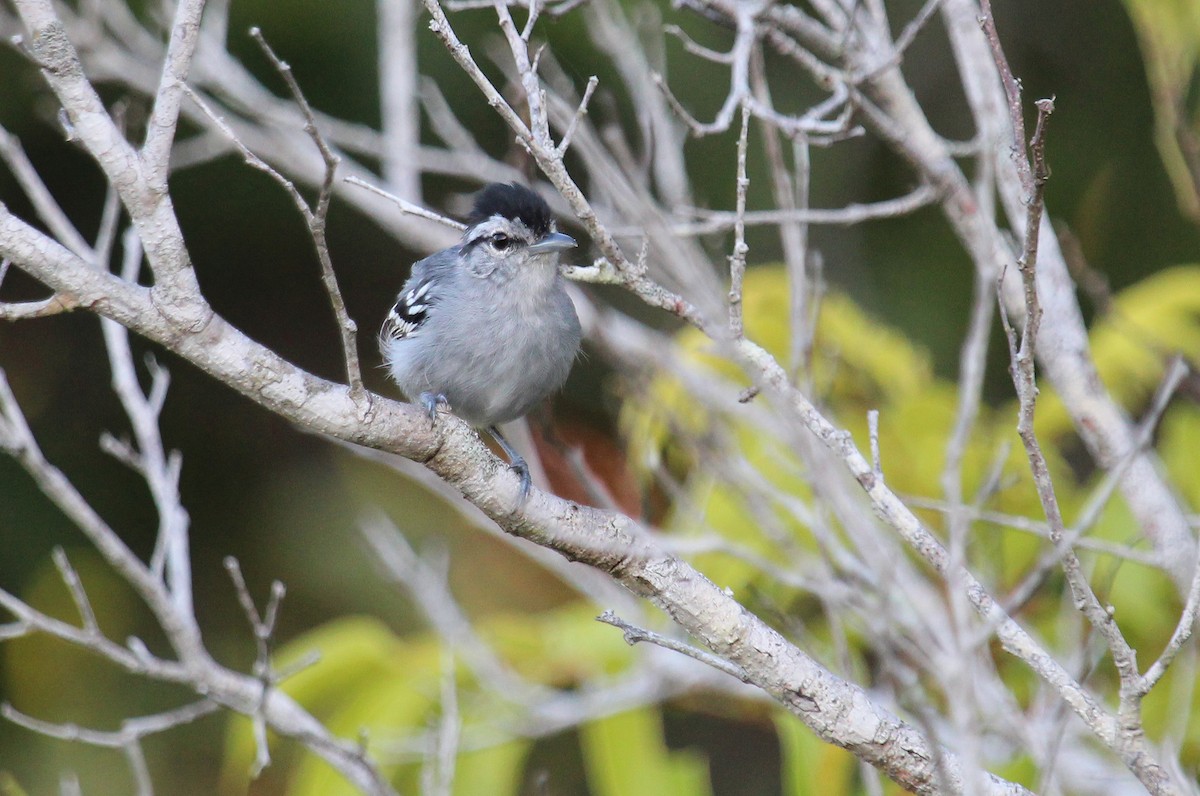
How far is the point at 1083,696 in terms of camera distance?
2154 millimetres

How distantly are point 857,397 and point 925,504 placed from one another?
1650 millimetres

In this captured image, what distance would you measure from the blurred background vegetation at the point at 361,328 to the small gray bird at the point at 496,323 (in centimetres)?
161

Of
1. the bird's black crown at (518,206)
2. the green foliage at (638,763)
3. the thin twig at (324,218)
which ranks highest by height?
the thin twig at (324,218)

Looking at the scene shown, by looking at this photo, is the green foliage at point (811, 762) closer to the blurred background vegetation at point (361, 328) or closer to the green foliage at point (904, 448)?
the green foliage at point (904, 448)

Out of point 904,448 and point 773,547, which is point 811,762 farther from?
point 904,448

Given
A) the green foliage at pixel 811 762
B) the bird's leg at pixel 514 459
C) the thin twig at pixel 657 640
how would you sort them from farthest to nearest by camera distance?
the bird's leg at pixel 514 459
the green foliage at pixel 811 762
the thin twig at pixel 657 640

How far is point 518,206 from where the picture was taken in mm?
3744

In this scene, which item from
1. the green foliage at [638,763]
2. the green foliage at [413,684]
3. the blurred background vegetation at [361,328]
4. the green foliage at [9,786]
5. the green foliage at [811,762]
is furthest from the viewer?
the blurred background vegetation at [361,328]

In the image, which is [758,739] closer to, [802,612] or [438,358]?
[802,612]

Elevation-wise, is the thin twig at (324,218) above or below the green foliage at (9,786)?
above

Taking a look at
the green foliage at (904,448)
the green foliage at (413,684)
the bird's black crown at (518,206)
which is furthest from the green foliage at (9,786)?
the bird's black crown at (518,206)

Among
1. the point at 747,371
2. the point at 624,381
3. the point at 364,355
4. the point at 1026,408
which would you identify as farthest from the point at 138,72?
the point at 1026,408

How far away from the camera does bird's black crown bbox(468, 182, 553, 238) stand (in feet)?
12.3

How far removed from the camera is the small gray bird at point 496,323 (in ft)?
11.9
